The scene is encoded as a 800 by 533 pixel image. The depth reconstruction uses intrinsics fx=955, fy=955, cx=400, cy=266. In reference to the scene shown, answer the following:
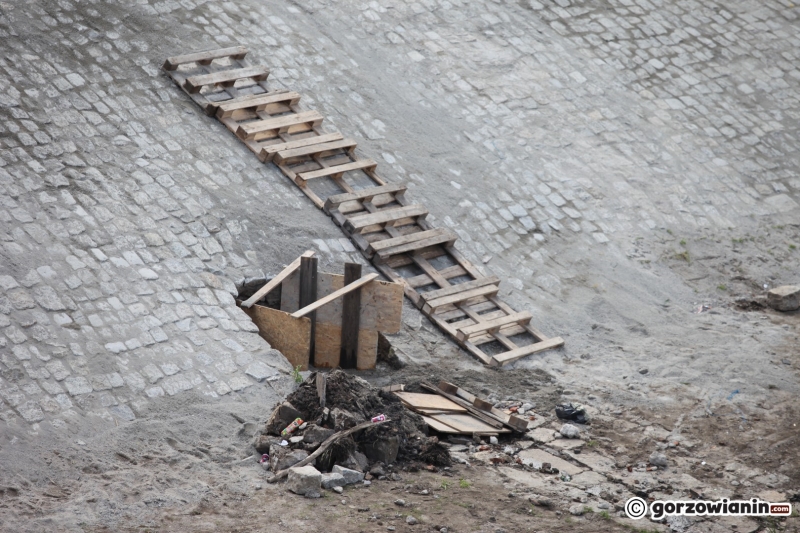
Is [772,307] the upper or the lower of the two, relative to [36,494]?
lower

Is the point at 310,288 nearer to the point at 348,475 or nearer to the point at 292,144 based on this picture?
the point at 292,144

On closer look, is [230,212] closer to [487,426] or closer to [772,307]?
[487,426]

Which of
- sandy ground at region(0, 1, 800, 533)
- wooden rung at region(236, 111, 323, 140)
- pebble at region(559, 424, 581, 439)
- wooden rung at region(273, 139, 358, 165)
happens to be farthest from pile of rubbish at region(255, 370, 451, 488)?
wooden rung at region(236, 111, 323, 140)

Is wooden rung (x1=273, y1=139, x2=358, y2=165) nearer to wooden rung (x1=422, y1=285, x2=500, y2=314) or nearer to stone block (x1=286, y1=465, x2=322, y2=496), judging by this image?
wooden rung (x1=422, y1=285, x2=500, y2=314)

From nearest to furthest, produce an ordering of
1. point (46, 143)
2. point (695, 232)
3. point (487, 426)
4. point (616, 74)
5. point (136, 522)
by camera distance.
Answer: point (136, 522) < point (487, 426) < point (46, 143) < point (695, 232) < point (616, 74)

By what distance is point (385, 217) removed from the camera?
1227 cm

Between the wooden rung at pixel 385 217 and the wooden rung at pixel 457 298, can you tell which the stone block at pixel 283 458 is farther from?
the wooden rung at pixel 385 217

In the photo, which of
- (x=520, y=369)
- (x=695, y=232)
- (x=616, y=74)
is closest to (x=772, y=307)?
(x=695, y=232)

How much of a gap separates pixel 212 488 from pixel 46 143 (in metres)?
5.27

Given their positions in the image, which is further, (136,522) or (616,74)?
(616,74)

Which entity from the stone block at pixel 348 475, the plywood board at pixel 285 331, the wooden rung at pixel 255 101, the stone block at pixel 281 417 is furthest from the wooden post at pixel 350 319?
the wooden rung at pixel 255 101

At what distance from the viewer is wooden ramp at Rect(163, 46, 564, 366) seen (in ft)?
38.2

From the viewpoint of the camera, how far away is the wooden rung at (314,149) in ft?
40.6

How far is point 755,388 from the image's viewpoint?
35.3 feet
